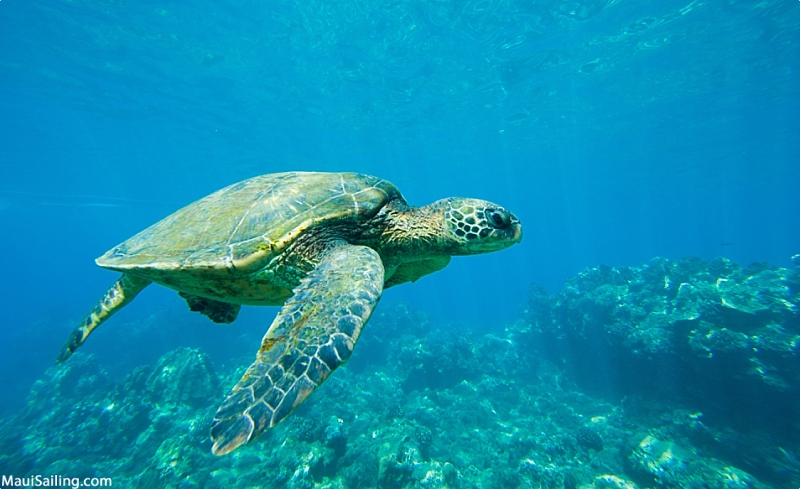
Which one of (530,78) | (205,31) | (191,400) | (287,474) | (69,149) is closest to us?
(287,474)

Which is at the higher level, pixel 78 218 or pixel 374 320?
pixel 78 218

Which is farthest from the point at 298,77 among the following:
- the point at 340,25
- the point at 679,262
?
the point at 679,262

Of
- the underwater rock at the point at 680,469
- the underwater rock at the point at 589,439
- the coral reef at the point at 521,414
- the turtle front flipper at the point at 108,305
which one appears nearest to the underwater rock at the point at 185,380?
the coral reef at the point at 521,414

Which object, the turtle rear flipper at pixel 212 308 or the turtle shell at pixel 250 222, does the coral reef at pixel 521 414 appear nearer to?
the turtle rear flipper at pixel 212 308

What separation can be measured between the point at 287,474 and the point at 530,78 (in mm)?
20968

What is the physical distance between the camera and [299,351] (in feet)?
6.70

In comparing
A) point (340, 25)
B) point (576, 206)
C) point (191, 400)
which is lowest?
point (191, 400)

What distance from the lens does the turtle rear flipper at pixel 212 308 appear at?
3.89m

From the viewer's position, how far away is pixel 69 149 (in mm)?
23234

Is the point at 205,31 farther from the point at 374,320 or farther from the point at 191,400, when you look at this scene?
the point at 374,320

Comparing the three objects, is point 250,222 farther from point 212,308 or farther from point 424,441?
point 424,441

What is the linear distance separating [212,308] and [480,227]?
3.47 meters

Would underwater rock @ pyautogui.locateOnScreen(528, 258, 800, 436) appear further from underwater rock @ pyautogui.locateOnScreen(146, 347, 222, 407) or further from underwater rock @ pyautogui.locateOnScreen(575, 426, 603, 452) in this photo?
underwater rock @ pyautogui.locateOnScreen(146, 347, 222, 407)

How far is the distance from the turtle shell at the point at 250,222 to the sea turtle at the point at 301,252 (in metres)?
0.01
